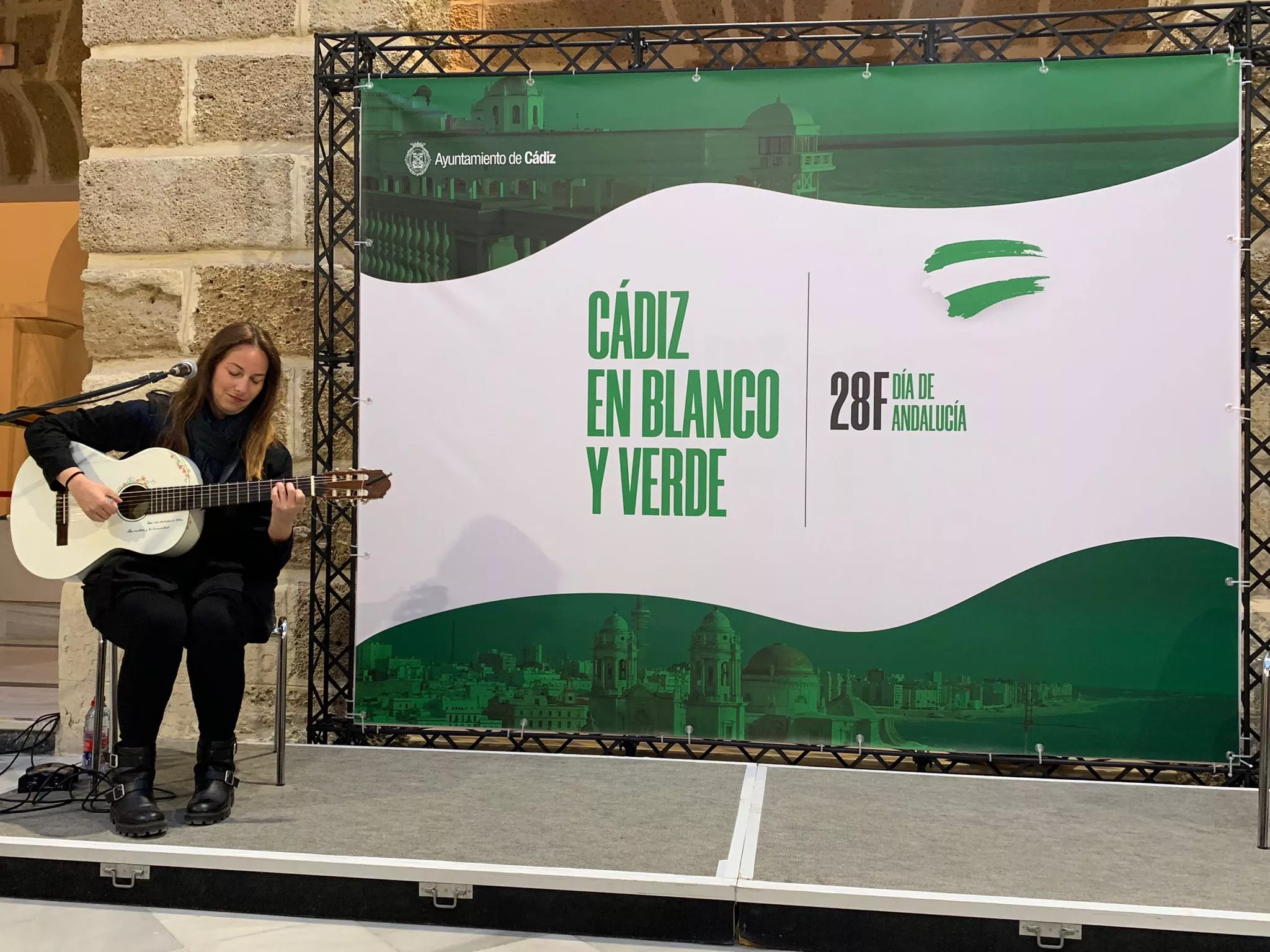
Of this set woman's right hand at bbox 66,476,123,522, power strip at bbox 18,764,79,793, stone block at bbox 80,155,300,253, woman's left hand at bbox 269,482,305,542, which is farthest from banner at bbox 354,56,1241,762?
woman's right hand at bbox 66,476,123,522

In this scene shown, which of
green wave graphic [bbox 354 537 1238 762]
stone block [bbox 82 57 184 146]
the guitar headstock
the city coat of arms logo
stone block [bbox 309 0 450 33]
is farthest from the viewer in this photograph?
stone block [bbox 82 57 184 146]

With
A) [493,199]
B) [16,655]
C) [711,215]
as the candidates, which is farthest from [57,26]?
[711,215]

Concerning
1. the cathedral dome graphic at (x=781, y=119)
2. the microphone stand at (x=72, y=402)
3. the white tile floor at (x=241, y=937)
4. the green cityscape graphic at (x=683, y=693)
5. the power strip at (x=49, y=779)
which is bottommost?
the white tile floor at (x=241, y=937)

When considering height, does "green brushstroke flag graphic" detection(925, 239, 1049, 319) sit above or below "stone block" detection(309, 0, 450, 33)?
below

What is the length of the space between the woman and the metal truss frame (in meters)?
0.73

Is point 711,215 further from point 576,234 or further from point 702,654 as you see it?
point 702,654

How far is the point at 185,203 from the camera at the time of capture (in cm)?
418

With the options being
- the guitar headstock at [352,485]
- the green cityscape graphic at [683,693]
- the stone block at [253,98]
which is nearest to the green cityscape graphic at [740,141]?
the stone block at [253,98]

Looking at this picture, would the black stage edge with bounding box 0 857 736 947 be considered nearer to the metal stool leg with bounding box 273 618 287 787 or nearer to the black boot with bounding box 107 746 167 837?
the black boot with bounding box 107 746 167 837

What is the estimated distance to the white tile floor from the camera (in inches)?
98.4

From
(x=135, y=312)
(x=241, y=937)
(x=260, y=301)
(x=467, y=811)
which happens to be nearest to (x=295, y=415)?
(x=260, y=301)

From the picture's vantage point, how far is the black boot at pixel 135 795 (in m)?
2.85

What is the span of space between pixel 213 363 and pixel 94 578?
655mm

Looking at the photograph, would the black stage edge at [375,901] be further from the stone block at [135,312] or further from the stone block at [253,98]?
the stone block at [253,98]
